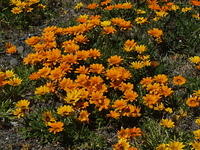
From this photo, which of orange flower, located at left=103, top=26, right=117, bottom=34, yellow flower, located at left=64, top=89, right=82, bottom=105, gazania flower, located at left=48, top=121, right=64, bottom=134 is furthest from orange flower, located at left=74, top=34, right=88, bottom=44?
gazania flower, located at left=48, top=121, right=64, bottom=134

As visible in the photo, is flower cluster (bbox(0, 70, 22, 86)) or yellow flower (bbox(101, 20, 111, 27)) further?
yellow flower (bbox(101, 20, 111, 27))

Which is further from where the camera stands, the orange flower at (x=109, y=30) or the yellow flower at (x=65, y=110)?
the orange flower at (x=109, y=30)

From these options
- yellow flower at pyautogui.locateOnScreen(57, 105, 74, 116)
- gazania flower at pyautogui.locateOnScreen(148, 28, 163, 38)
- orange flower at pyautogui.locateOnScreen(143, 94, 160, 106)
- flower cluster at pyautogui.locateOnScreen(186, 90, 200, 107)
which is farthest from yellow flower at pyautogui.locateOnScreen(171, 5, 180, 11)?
yellow flower at pyautogui.locateOnScreen(57, 105, 74, 116)

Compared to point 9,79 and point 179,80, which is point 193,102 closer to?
point 179,80

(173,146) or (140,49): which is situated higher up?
(140,49)

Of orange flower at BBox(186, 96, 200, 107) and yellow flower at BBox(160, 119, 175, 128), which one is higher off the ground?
orange flower at BBox(186, 96, 200, 107)

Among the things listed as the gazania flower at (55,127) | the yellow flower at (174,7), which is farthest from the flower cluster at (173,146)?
the yellow flower at (174,7)

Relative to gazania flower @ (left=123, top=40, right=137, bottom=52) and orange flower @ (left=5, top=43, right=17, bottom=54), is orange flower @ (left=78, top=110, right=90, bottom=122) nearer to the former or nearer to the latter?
gazania flower @ (left=123, top=40, right=137, bottom=52)

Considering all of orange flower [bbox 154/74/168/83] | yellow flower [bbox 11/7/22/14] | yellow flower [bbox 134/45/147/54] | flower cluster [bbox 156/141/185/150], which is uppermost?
yellow flower [bbox 11/7/22/14]

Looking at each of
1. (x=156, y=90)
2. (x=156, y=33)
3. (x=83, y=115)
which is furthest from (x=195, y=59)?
(x=83, y=115)

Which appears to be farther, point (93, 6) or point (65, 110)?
point (93, 6)

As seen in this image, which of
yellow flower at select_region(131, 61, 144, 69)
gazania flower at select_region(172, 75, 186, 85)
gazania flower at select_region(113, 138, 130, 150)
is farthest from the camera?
yellow flower at select_region(131, 61, 144, 69)

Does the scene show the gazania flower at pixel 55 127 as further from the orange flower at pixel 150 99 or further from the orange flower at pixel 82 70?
the orange flower at pixel 150 99

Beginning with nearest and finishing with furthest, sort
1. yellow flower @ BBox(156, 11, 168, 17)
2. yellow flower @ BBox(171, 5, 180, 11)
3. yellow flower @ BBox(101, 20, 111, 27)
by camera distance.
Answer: yellow flower @ BBox(101, 20, 111, 27) → yellow flower @ BBox(156, 11, 168, 17) → yellow flower @ BBox(171, 5, 180, 11)
